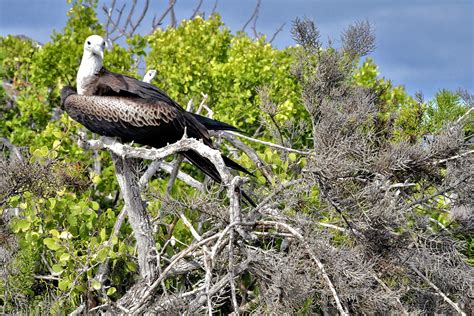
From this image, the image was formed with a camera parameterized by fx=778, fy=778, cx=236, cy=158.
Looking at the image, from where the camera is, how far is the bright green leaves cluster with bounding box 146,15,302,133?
7469mm

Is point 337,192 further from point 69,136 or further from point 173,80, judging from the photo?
point 173,80

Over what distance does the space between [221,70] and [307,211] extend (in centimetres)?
318

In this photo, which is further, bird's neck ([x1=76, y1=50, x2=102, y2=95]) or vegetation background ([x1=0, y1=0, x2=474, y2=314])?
bird's neck ([x1=76, y1=50, x2=102, y2=95])

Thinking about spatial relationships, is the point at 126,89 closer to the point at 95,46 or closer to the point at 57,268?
the point at 95,46

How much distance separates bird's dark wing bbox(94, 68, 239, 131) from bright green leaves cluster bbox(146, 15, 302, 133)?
2.04 m

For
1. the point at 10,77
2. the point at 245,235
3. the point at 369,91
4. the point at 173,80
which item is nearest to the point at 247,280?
the point at 369,91

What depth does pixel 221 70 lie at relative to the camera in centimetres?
760

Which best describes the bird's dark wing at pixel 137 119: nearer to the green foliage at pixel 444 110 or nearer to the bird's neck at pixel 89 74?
the bird's neck at pixel 89 74

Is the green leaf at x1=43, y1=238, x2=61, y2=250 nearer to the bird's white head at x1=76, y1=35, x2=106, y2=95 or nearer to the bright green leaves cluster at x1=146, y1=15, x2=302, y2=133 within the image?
the bird's white head at x1=76, y1=35, x2=106, y2=95

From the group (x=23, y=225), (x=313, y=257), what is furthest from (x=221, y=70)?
(x=313, y=257)

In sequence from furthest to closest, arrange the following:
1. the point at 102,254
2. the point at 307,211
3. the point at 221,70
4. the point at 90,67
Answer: the point at 221,70 < the point at 90,67 < the point at 102,254 < the point at 307,211

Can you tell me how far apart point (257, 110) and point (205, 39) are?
148 centimetres

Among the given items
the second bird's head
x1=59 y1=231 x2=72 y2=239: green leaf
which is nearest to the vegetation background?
x1=59 y1=231 x2=72 y2=239: green leaf

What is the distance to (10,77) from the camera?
10.6m
